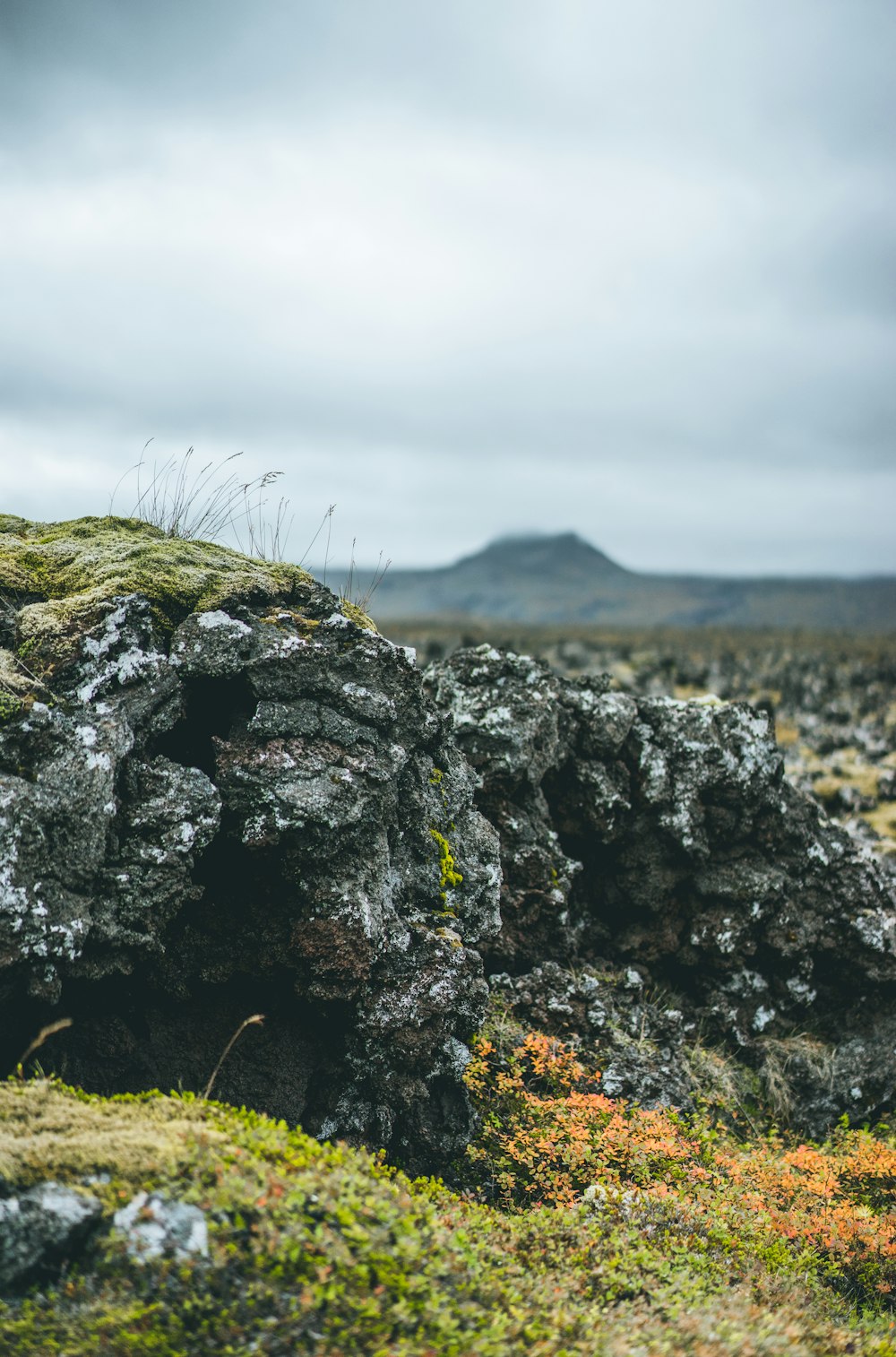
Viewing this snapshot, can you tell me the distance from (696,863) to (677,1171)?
15.5 feet

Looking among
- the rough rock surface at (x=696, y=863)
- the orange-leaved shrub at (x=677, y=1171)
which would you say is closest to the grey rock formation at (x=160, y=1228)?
the orange-leaved shrub at (x=677, y=1171)

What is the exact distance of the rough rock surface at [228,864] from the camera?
7.04m

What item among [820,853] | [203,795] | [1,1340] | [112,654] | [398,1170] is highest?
[112,654]

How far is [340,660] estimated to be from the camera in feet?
29.8

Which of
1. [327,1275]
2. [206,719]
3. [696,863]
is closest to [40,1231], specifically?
[327,1275]

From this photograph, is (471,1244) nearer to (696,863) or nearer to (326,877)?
(326,877)

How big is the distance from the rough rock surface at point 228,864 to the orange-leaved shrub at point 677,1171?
793 mm

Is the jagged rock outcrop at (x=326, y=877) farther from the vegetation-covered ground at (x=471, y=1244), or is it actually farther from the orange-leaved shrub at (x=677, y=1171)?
the vegetation-covered ground at (x=471, y=1244)

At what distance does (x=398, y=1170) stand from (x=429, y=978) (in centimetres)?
164

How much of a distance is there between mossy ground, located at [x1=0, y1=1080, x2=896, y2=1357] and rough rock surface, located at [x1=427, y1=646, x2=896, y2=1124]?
17.5 ft

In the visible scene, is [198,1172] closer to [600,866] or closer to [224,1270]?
[224,1270]

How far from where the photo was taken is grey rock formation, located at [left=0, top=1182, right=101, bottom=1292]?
4.86 m

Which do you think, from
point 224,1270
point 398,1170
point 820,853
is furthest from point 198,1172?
point 820,853

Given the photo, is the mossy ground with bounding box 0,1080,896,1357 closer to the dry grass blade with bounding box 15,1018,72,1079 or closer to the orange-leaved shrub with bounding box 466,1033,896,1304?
the dry grass blade with bounding box 15,1018,72,1079
